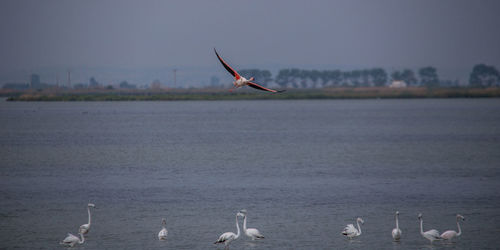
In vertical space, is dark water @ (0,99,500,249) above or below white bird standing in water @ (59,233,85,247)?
below

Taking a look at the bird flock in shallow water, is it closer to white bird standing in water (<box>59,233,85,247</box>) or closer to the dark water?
white bird standing in water (<box>59,233,85,247</box>)

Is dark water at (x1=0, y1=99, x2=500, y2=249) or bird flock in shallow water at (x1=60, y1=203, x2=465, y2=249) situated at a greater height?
bird flock in shallow water at (x1=60, y1=203, x2=465, y2=249)

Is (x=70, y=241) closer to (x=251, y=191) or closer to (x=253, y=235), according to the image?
(x=253, y=235)

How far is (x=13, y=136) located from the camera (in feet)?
237

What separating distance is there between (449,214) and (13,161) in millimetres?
31700

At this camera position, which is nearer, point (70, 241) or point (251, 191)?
point (70, 241)

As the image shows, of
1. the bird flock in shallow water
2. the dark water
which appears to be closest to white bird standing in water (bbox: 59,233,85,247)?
the bird flock in shallow water

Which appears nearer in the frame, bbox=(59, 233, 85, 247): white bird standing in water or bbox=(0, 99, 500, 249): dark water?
bbox=(59, 233, 85, 247): white bird standing in water

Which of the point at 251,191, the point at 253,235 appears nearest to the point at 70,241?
the point at 253,235

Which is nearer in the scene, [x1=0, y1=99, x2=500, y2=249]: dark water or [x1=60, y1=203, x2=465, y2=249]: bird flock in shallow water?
[x1=60, y1=203, x2=465, y2=249]: bird flock in shallow water

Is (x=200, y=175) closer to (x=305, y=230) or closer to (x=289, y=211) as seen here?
(x=289, y=211)

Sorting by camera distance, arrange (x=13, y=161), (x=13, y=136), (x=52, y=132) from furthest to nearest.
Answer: (x=52, y=132), (x=13, y=136), (x=13, y=161)

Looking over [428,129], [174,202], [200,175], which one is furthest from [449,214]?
[428,129]

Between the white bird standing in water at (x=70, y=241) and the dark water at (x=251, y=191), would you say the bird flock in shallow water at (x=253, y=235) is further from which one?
the dark water at (x=251, y=191)
